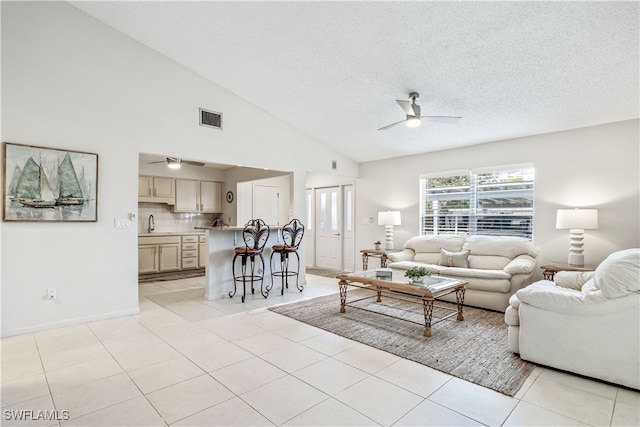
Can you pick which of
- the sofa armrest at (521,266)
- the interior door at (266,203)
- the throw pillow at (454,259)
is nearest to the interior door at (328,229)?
the interior door at (266,203)

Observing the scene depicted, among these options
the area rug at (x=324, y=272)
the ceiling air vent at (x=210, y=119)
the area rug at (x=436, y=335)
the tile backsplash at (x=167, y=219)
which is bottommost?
the area rug at (x=324, y=272)

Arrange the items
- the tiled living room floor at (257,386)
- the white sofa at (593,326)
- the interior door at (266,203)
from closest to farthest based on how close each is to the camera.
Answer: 1. the tiled living room floor at (257,386)
2. the white sofa at (593,326)
3. the interior door at (266,203)

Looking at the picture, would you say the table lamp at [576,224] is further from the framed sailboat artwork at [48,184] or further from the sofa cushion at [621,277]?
the framed sailboat artwork at [48,184]

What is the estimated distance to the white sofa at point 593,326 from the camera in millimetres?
2428

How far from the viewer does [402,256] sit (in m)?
5.90

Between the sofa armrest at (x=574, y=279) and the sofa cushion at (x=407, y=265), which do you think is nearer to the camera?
the sofa armrest at (x=574, y=279)

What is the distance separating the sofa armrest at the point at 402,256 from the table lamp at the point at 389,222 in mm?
638

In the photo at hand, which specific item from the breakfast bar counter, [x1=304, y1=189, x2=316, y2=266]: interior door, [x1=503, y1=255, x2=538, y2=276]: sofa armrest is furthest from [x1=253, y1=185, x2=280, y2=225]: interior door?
[x1=503, y1=255, x2=538, y2=276]: sofa armrest

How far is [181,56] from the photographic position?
444 cm

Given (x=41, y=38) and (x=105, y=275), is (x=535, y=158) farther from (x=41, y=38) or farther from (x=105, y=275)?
(x=41, y=38)

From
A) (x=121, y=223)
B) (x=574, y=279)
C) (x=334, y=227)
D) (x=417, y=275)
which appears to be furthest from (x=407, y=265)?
(x=121, y=223)

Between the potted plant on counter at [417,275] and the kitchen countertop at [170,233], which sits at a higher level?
the kitchen countertop at [170,233]

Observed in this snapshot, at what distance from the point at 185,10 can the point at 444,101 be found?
3280 millimetres

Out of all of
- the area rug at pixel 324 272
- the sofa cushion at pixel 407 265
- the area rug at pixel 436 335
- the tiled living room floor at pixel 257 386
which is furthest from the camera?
the area rug at pixel 324 272
